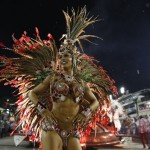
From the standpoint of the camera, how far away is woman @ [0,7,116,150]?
438 cm

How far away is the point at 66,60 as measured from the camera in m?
4.85

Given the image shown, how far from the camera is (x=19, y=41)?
5383mm

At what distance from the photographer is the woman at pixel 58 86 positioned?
438 cm

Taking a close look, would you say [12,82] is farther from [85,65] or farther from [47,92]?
[85,65]

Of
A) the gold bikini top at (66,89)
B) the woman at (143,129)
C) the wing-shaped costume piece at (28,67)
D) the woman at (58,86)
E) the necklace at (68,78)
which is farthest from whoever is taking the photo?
the woman at (143,129)

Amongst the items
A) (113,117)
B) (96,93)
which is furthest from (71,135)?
(113,117)

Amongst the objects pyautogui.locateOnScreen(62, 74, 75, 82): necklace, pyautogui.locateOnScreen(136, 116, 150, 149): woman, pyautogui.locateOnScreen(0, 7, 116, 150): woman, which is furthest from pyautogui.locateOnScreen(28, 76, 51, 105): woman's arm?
pyautogui.locateOnScreen(136, 116, 150, 149): woman

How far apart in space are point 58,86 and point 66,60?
0.51m

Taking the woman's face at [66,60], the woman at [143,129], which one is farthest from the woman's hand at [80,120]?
the woman at [143,129]

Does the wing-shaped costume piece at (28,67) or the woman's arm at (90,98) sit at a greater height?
the wing-shaped costume piece at (28,67)

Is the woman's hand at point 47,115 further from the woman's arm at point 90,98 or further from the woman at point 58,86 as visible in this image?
the woman's arm at point 90,98

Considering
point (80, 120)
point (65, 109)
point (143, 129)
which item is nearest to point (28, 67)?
point (65, 109)

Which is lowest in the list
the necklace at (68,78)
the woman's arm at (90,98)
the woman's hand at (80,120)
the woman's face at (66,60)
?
the woman's hand at (80,120)

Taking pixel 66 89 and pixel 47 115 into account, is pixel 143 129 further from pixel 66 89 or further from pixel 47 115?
pixel 47 115
